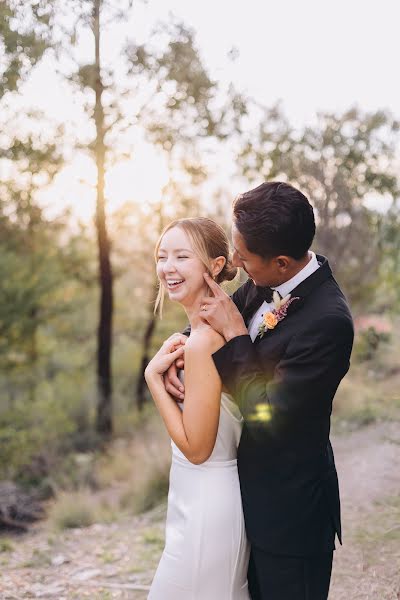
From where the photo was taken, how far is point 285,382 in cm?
218

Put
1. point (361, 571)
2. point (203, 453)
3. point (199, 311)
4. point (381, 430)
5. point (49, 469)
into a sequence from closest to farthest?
point (203, 453), point (199, 311), point (361, 571), point (381, 430), point (49, 469)

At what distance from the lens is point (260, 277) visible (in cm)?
244

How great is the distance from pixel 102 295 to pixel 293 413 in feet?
39.0

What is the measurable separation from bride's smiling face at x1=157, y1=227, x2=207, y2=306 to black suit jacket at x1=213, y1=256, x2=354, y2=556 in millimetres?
362

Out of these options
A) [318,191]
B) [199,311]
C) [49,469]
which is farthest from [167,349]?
[49,469]

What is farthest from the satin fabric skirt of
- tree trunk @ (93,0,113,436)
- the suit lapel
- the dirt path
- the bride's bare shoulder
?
tree trunk @ (93,0,113,436)

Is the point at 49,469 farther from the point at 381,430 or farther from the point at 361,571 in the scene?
the point at 361,571

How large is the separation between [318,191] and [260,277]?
28.2ft

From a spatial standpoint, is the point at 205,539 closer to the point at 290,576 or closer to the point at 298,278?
the point at 290,576

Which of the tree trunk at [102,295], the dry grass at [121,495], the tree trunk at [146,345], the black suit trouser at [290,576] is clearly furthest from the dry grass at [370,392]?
the tree trunk at [146,345]

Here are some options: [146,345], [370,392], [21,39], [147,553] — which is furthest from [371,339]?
[146,345]

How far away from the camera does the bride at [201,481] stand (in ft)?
7.83

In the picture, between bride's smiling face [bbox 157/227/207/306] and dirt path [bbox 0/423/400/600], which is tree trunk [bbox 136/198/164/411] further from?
bride's smiling face [bbox 157/227/207/306]

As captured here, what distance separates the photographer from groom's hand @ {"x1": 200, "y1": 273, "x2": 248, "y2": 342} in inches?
94.3
